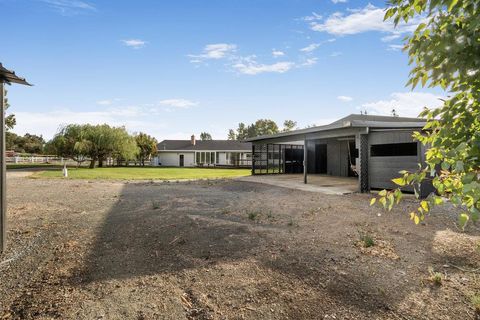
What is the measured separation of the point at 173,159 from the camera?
148ft

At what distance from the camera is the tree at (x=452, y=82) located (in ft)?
4.88

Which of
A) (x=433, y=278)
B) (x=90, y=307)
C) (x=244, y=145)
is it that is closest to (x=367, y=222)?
(x=433, y=278)

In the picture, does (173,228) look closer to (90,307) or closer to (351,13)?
(90,307)

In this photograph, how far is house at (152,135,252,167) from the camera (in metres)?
42.9

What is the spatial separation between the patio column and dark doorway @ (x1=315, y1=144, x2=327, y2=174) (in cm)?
1113

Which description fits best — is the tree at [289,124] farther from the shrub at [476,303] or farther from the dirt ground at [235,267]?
the shrub at [476,303]

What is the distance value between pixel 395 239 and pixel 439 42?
468 cm

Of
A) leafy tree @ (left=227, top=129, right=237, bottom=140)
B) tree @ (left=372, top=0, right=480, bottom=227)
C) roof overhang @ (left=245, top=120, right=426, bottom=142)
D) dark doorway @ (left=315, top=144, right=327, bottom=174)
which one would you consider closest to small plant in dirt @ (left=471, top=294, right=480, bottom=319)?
tree @ (left=372, top=0, right=480, bottom=227)

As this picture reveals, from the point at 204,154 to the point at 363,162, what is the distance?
34.5m

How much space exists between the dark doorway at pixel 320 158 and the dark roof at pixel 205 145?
2031cm

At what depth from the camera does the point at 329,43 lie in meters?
10.8

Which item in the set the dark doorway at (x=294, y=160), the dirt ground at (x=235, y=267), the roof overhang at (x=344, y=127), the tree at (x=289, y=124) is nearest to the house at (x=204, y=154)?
the dark doorway at (x=294, y=160)

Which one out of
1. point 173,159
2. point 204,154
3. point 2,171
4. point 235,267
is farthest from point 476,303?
point 173,159

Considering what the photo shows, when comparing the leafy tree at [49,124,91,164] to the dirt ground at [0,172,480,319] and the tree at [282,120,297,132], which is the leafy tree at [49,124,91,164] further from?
the tree at [282,120,297,132]
